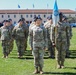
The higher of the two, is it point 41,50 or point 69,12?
point 69,12

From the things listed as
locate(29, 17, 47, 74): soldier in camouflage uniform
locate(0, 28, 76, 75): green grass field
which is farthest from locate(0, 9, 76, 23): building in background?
locate(29, 17, 47, 74): soldier in camouflage uniform

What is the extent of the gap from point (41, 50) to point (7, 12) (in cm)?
12570

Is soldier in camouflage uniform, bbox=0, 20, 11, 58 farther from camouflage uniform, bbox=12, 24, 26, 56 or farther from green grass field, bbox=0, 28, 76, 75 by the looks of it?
green grass field, bbox=0, 28, 76, 75

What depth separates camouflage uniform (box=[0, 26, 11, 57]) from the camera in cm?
1648

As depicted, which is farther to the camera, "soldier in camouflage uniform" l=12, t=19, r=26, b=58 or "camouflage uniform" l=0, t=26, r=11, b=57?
"camouflage uniform" l=0, t=26, r=11, b=57

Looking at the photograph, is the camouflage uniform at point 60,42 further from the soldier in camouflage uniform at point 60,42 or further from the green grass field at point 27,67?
the green grass field at point 27,67

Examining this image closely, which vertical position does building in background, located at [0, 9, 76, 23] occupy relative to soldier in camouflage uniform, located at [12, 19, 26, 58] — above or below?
above

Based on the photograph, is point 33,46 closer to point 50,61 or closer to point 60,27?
point 60,27

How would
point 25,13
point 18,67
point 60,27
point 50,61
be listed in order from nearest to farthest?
1. point 60,27
2. point 18,67
3. point 50,61
4. point 25,13

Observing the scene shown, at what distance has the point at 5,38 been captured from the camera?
54.3 feet

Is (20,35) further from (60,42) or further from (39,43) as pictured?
(39,43)

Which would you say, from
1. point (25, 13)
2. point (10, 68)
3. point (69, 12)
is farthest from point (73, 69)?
point (69, 12)

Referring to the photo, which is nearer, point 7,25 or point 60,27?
point 60,27

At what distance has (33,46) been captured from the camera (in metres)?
11.4
